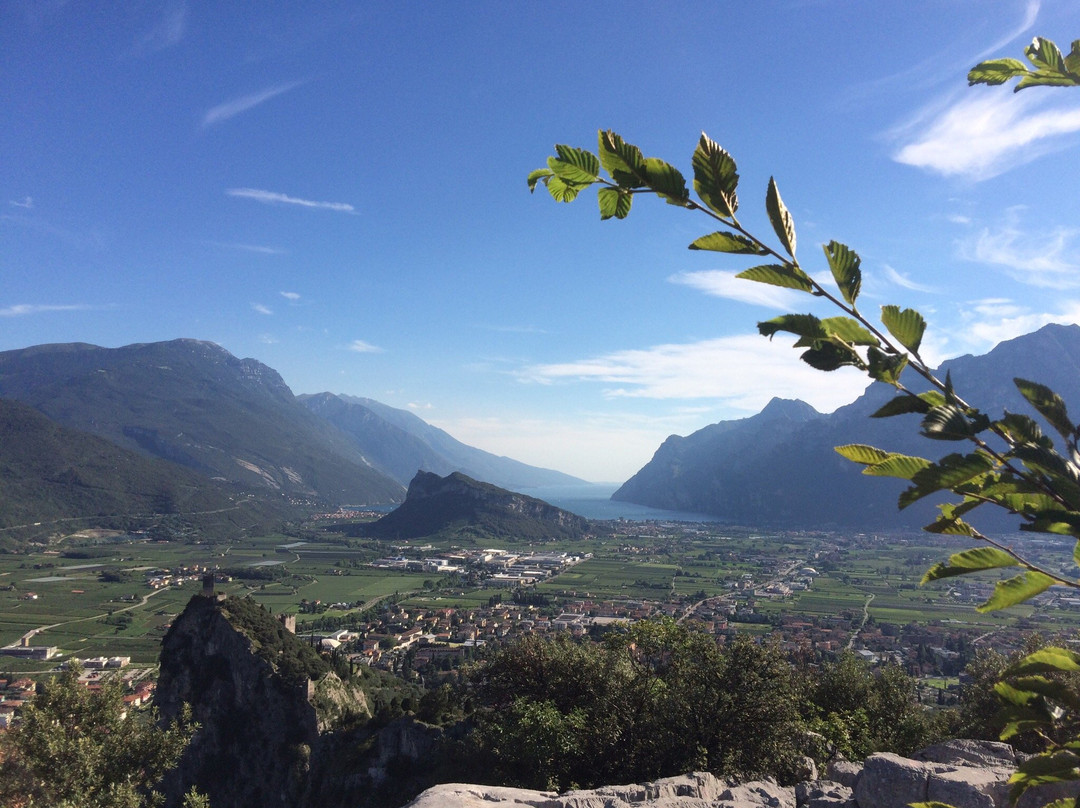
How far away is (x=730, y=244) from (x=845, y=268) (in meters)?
→ 0.33

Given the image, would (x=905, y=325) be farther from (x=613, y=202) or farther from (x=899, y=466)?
(x=613, y=202)

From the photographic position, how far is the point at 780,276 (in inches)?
65.1

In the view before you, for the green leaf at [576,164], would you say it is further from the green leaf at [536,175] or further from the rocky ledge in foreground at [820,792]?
the rocky ledge in foreground at [820,792]

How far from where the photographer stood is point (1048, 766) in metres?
1.74

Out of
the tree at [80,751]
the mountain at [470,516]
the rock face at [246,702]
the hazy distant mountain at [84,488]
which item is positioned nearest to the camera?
the tree at [80,751]

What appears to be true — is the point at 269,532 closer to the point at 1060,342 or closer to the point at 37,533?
the point at 37,533

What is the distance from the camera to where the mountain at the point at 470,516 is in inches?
6201

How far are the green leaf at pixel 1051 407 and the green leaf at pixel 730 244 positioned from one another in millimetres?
771

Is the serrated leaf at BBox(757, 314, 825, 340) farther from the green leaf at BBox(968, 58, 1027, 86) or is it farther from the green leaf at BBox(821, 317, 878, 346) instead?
the green leaf at BBox(968, 58, 1027, 86)

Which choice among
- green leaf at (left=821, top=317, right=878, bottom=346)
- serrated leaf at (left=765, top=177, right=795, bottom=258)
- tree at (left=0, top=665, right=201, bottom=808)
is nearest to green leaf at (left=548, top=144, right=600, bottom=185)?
serrated leaf at (left=765, top=177, right=795, bottom=258)

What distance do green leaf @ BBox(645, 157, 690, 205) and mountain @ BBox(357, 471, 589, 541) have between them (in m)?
156

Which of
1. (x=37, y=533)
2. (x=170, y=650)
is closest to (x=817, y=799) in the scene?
(x=170, y=650)

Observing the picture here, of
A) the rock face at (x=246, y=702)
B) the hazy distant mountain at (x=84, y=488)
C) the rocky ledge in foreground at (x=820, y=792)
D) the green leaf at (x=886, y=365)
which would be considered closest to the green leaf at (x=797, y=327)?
the green leaf at (x=886, y=365)

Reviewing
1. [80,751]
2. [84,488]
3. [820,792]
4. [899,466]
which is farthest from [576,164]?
[84,488]
